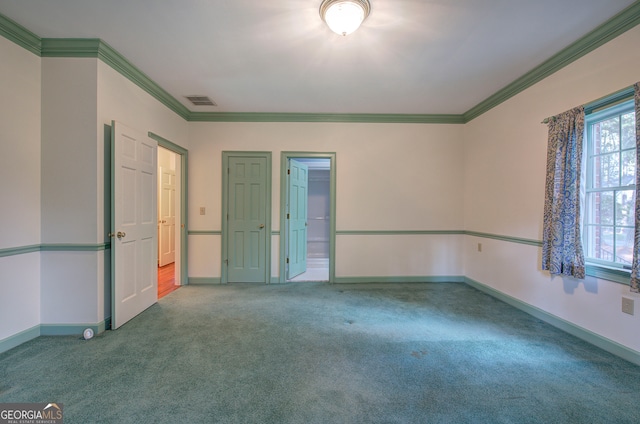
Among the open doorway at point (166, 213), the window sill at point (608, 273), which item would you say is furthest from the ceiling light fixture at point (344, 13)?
the open doorway at point (166, 213)

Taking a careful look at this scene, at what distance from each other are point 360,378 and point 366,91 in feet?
10.5

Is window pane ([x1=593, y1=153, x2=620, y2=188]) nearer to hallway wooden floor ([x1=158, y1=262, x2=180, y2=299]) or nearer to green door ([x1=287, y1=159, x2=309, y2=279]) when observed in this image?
green door ([x1=287, y1=159, x2=309, y2=279])

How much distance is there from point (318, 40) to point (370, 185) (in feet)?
7.86

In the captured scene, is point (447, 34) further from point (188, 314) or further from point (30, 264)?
point (30, 264)

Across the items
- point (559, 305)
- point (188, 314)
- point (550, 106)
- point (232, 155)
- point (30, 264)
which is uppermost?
point (550, 106)

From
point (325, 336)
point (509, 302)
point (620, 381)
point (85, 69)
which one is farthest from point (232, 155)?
point (620, 381)

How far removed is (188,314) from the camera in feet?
10.1

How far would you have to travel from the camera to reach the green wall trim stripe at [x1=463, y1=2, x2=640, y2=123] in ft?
6.92

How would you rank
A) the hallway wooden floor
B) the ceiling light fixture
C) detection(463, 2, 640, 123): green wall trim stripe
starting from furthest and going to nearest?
the hallway wooden floor < detection(463, 2, 640, 123): green wall trim stripe < the ceiling light fixture

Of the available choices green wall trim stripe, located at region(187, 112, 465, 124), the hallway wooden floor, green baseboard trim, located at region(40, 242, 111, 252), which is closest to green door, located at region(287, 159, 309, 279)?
green wall trim stripe, located at region(187, 112, 465, 124)

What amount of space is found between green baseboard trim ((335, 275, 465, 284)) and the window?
202cm

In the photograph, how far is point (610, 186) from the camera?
95.1 inches

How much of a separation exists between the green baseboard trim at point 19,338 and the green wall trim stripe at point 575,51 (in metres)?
5.59

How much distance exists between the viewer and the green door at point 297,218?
14.7ft
